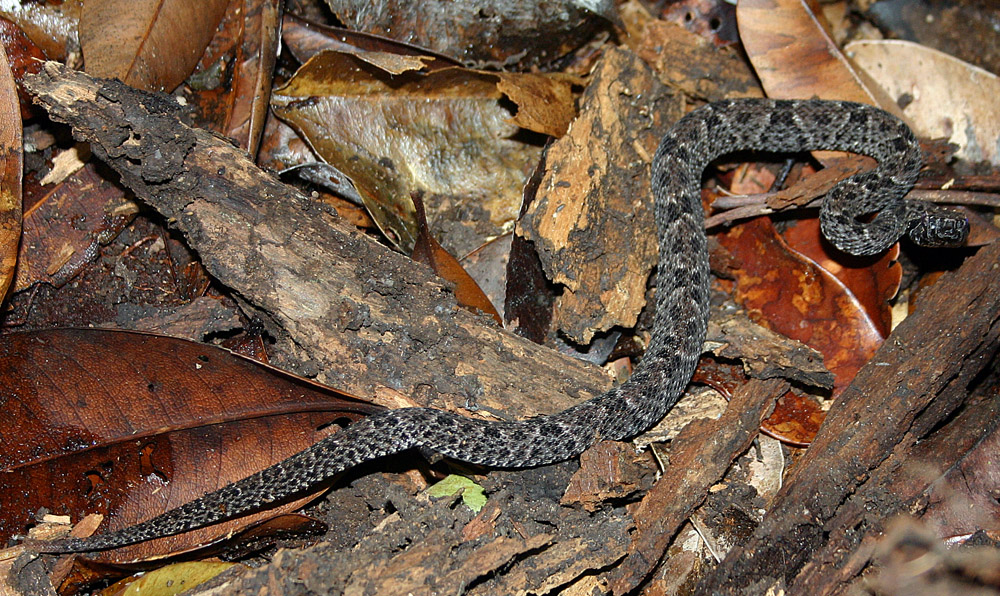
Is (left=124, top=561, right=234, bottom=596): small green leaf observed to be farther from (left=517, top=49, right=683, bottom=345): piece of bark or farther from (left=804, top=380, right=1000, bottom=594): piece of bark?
(left=804, top=380, right=1000, bottom=594): piece of bark

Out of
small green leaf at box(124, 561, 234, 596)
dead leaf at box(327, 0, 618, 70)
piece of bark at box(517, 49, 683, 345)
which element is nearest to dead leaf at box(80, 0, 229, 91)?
dead leaf at box(327, 0, 618, 70)

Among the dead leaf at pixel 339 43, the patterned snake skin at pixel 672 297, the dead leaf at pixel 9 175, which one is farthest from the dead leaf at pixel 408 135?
the dead leaf at pixel 9 175

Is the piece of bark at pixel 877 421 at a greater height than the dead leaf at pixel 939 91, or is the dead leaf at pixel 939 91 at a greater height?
the dead leaf at pixel 939 91

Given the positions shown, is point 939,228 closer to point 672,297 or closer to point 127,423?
point 672,297

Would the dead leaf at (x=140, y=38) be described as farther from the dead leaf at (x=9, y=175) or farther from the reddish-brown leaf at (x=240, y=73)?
the dead leaf at (x=9, y=175)

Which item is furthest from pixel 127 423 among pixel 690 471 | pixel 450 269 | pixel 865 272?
pixel 865 272
